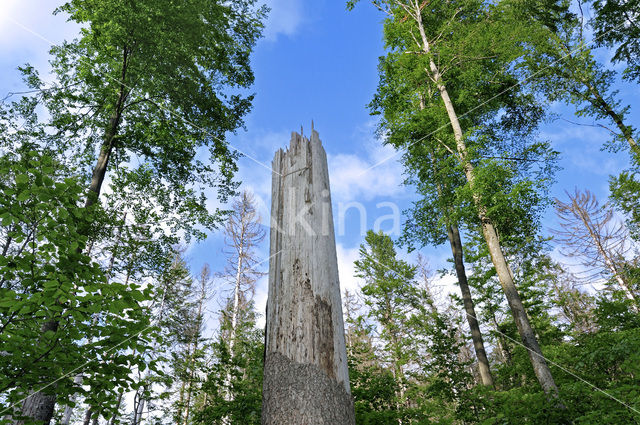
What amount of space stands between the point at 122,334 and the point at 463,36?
12971 millimetres

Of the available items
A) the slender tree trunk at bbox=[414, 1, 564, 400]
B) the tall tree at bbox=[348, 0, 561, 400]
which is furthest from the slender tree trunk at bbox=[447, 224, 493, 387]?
the slender tree trunk at bbox=[414, 1, 564, 400]

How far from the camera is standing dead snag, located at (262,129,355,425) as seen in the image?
5.24 ft

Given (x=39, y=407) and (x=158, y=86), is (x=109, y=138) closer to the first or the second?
(x=158, y=86)

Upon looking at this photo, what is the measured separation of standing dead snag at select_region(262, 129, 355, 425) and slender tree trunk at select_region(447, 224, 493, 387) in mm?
9644

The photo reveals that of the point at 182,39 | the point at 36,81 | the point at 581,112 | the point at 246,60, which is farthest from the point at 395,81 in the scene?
the point at 36,81

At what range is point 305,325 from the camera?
67.4 inches

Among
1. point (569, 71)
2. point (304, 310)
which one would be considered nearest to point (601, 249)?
point (569, 71)

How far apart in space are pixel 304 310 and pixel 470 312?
35.3ft

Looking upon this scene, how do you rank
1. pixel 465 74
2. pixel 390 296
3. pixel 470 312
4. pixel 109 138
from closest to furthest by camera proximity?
pixel 109 138 < pixel 465 74 < pixel 470 312 < pixel 390 296

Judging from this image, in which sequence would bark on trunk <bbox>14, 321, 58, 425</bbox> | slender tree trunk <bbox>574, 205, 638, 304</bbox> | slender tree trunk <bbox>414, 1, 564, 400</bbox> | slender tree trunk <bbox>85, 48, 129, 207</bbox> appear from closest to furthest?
bark on trunk <bbox>14, 321, 58, 425</bbox>
slender tree trunk <bbox>414, 1, 564, 400</bbox>
slender tree trunk <bbox>85, 48, 129, 207</bbox>
slender tree trunk <bbox>574, 205, 638, 304</bbox>

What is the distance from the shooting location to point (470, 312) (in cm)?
1066

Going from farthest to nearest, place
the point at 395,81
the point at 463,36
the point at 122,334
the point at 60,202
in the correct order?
the point at 395,81 → the point at 463,36 → the point at 60,202 → the point at 122,334

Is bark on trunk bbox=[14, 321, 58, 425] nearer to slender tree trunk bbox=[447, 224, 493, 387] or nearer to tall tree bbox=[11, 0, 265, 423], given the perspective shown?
tall tree bbox=[11, 0, 265, 423]

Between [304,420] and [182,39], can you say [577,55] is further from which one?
[304,420]
